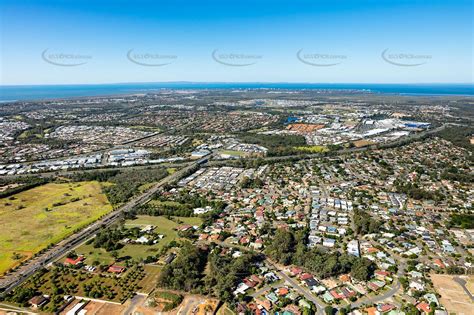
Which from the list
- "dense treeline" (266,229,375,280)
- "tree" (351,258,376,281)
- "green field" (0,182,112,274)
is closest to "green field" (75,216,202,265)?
"green field" (0,182,112,274)

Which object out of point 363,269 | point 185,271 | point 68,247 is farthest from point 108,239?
point 363,269

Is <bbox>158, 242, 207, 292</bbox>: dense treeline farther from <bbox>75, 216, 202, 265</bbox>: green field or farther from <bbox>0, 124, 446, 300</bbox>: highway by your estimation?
<bbox>0, 124, 446, 300</bbox>: highway

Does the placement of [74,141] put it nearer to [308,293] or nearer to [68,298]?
[68,298]

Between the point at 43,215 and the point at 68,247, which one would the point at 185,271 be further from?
the point at 43,215

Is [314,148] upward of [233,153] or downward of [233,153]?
upward

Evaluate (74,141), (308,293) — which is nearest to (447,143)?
(308,293)

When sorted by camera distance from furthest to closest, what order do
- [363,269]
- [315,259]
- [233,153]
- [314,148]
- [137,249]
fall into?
[314,148]
[233,153]
[137,249]
[315,259]
[363,269]
